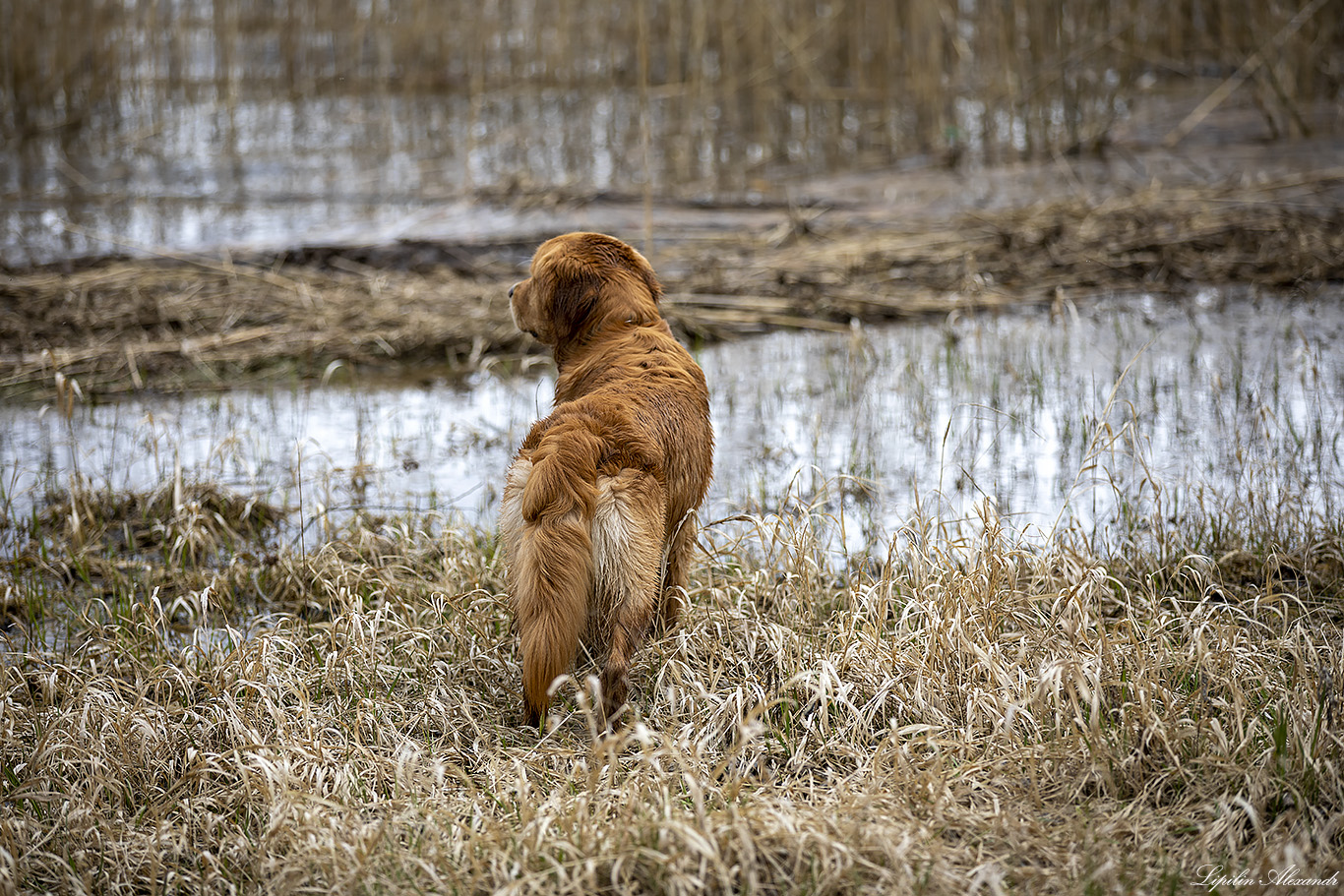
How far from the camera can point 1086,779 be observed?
233 centimetres

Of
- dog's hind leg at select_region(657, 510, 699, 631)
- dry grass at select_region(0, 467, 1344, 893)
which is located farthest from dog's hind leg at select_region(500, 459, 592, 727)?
dog's hind leg at select_region(657, 510, 699, 631)

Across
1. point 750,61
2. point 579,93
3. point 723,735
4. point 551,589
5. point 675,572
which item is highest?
point 750,61

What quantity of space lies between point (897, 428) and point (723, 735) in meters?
2.26

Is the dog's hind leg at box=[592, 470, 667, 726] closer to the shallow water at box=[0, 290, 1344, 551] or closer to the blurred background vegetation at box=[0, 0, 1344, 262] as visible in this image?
the shallow water at box=[0, 290, 1344, 551]

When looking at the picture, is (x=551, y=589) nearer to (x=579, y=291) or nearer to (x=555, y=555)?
(x=555, y=555)

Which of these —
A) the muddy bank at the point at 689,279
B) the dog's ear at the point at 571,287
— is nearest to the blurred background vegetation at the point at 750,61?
the muddy bank at the point at 689,279

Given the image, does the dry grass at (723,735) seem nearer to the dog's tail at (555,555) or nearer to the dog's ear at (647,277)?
the dog's tail at (555,555)

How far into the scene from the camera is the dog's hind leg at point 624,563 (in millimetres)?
2379

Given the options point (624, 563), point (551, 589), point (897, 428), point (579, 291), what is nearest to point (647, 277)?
point (579, 291)

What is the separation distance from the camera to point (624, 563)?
7.83ft

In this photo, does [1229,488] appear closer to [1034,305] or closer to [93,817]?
[1034,305]

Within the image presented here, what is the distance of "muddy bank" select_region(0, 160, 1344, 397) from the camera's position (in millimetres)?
5707

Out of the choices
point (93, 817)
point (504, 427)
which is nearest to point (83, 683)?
point (93, 817)

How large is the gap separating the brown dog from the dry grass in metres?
0.18
